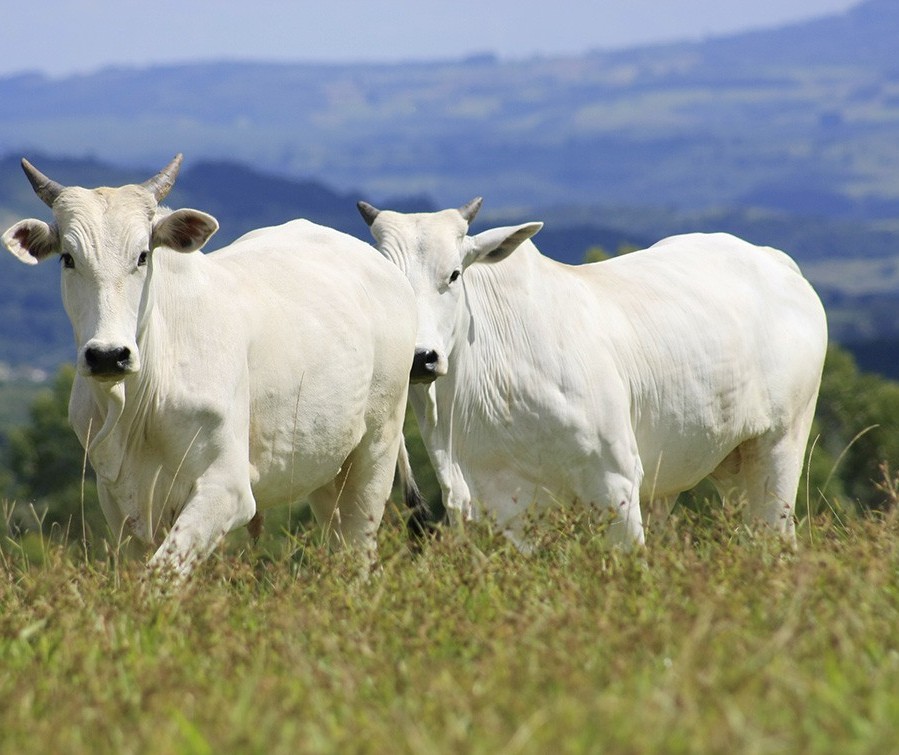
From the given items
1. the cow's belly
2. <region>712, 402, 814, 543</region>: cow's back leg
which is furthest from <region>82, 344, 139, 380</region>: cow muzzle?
<region>712, 402, 814, 543</region>: cow's back leg

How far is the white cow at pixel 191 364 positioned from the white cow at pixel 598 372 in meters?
0.66

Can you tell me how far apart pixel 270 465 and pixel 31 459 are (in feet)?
260

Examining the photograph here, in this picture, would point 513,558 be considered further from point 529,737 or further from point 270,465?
point 529,737

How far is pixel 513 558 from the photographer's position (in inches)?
237

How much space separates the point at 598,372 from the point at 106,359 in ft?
10.7

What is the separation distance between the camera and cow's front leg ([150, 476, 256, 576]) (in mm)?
6809

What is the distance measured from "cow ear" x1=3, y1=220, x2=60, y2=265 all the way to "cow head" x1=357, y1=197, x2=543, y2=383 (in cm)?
242

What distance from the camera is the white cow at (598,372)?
862 cm

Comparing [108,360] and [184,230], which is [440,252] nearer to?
[184,230]

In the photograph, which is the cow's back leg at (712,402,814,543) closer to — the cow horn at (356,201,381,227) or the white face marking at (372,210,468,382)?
the white face marking at (372,210,468,382)

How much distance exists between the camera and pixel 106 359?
21.1ft

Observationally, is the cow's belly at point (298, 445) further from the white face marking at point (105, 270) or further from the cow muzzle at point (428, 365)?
the white face marking at point (105, 270)

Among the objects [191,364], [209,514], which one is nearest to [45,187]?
[191,364]

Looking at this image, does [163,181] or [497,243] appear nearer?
[163,181]
